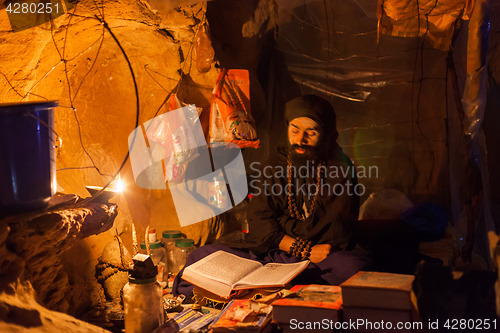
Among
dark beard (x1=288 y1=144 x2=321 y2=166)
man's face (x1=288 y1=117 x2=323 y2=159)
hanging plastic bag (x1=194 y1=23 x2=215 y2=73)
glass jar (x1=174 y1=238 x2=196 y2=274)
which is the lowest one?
glass jar (x1=174 y1=238 x2=196 y2=274)

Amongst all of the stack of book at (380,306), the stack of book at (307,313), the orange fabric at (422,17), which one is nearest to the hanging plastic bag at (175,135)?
the orange fabric at (422,17)

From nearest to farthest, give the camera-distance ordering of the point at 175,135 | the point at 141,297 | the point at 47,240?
the point at 47,240
the point at 141,297
the point at 175,135

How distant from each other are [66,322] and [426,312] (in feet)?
5.89

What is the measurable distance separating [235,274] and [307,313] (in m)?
0.83

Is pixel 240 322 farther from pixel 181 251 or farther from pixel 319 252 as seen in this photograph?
pixel 181 251

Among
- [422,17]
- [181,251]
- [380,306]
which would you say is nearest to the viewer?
[380,306]

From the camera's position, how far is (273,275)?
3.24m

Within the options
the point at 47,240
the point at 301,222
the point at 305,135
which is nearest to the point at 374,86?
the point at 305,135

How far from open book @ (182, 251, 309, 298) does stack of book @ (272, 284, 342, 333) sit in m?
0.36

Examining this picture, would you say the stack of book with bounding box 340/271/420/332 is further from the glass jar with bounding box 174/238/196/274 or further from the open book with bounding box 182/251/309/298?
Answer: the glass jar with bounding box 174/238/196/274

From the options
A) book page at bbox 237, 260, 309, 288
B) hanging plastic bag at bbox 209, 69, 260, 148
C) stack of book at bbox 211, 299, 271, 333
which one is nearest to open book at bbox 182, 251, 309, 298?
book page at bbox 237, 260, 309, 288

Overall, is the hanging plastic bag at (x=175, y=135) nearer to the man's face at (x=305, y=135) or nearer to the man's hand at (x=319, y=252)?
the man's face at (x=305, y=135)

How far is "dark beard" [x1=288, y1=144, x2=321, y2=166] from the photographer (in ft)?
13.4

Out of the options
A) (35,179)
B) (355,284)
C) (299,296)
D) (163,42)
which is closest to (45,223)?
(35,179)
